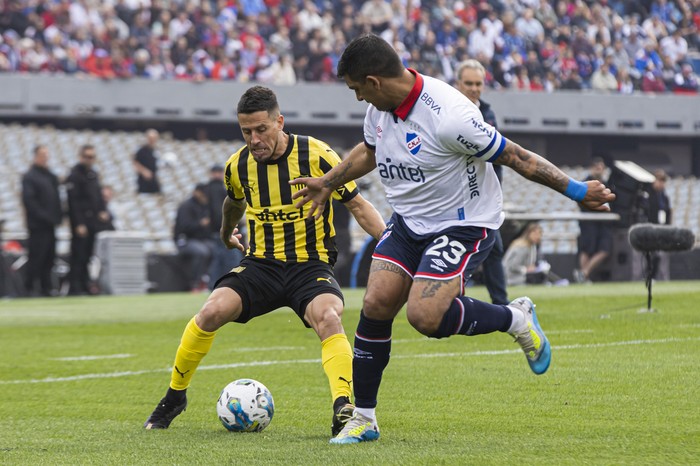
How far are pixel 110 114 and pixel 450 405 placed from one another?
2499 centimetres

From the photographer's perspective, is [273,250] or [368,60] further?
[273,250]

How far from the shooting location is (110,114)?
100ft

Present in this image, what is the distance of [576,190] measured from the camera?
5301 millimetres

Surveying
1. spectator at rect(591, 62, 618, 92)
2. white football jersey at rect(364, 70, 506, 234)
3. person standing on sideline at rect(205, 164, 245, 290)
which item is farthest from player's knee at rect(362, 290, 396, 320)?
spectator at rect(591, 62, 618, 92)

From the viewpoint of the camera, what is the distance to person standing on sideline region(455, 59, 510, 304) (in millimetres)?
10148

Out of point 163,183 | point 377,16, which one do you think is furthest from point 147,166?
point 377,16

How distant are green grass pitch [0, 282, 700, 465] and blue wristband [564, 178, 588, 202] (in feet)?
3.44

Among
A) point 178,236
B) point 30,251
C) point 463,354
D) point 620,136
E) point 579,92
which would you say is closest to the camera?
point 463,354

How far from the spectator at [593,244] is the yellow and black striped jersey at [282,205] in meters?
14.6

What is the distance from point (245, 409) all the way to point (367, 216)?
47.4 inches

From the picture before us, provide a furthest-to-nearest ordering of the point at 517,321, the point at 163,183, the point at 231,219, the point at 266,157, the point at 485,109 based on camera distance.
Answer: the point at 163,183, the point at 485,109, the point at 231,219, the point at 266,157, the point at 517,321

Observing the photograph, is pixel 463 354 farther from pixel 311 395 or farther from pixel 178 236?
pixel 178 236

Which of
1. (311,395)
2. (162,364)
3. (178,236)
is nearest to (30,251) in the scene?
(178,236)

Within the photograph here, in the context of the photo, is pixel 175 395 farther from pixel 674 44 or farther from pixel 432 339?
pixel 674 44
